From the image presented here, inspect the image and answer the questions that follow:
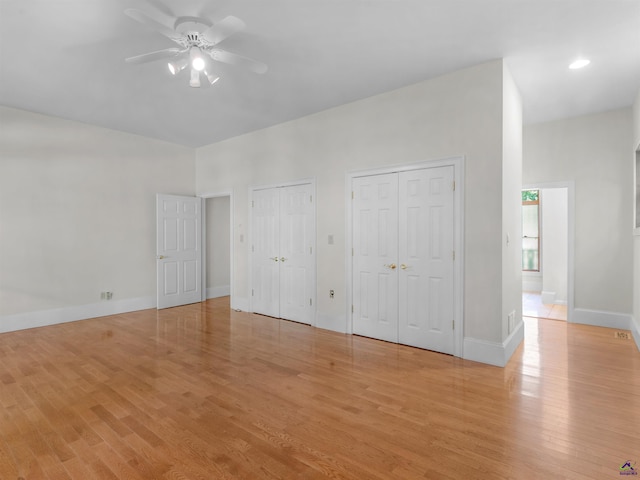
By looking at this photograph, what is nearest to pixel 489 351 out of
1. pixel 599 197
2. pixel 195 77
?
pixel 599 197

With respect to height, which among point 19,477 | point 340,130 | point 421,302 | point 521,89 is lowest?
point 19,477

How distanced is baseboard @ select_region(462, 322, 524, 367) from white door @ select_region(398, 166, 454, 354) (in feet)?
0.60

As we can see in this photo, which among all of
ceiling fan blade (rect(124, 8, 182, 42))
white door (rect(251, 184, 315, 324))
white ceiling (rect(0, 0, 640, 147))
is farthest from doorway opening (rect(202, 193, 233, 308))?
ceiling fan blade (rect(124, 8, 182, 42))

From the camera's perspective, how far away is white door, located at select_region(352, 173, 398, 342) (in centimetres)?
420

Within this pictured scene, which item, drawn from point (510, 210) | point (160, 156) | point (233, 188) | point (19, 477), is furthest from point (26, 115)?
point (510, 210)

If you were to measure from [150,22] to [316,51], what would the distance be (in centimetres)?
150

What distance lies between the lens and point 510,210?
378 centimetres

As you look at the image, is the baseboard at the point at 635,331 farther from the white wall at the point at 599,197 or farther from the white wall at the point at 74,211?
the white wall at the point at 74,211

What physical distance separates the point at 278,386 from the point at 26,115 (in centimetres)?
528

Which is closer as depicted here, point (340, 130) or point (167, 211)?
point (340, 130)

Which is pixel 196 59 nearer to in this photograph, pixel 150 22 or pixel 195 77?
pixel 195 77

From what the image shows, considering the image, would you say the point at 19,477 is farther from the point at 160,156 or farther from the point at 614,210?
the point at 614,210

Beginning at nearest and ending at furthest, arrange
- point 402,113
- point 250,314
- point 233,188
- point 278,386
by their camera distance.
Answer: point 278,386 → point 402,113 → point 250,314 → point 233,188

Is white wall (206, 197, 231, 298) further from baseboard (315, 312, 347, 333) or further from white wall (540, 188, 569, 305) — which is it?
white wall (540, 188, 569, 305)
